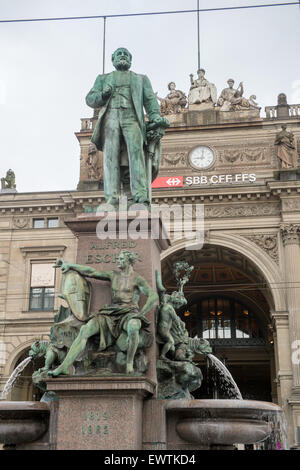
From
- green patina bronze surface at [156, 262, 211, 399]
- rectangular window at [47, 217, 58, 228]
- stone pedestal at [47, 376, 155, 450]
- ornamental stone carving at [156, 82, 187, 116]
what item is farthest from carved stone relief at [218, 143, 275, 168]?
stone pedestal at [47, 376, 155, 450]

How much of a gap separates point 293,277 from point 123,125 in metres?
24.1

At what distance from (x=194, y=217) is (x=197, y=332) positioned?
11.1 metres

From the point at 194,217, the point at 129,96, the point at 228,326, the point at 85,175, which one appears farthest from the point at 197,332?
the point at 129,96

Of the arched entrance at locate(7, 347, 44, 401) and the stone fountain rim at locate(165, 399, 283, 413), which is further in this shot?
the arched entrance at locate(7, 347, 44, 401)

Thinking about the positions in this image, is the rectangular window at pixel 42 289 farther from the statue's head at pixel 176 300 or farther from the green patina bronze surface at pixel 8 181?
the statue's head at pixel 176 300

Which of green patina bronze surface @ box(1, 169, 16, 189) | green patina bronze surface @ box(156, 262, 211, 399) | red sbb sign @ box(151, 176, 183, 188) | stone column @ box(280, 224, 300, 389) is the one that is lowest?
green patina bronze surface @ box(156, 262, 211, 399)

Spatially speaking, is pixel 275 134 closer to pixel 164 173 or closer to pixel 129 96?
pixel 164 173

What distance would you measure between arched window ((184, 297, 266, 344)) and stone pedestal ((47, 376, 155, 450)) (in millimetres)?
34817

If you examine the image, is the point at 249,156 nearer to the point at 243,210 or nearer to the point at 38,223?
the point at 243,210

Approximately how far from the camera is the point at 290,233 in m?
33.1

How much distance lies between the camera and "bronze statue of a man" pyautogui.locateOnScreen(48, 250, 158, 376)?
25.0 feet

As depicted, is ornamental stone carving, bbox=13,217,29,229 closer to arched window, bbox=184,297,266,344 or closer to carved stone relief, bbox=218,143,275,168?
carved stone relief, bbox=218,143,275,168

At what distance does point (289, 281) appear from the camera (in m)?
32.4

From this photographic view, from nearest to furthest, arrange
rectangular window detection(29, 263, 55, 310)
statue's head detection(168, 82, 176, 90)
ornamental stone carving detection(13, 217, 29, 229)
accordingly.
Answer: rectangular window detection(29, 263, 55, 310) → ornamental stone carving detection(13, 217, 29, 229) → statue's head detection(168, 82, 176, 90)
